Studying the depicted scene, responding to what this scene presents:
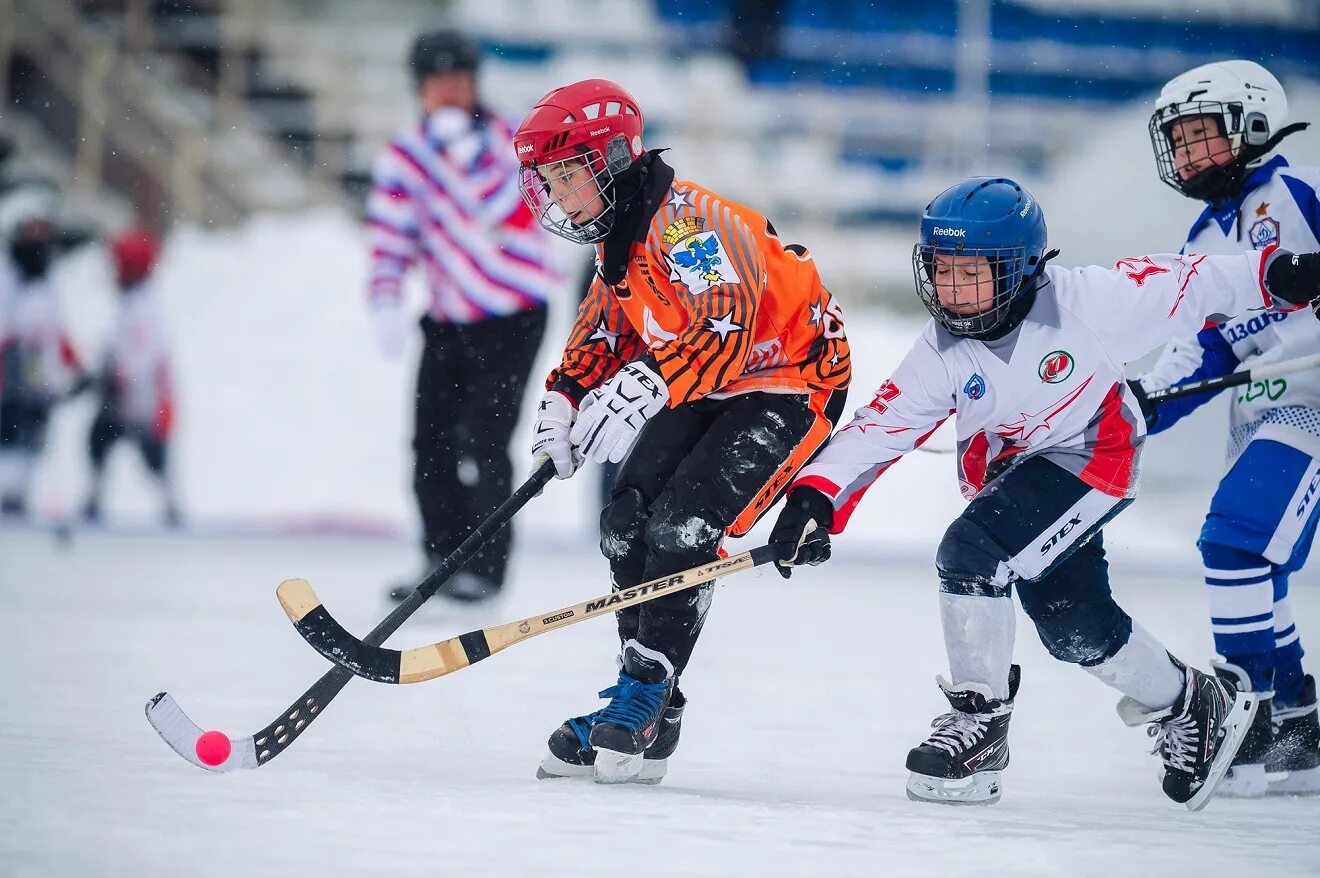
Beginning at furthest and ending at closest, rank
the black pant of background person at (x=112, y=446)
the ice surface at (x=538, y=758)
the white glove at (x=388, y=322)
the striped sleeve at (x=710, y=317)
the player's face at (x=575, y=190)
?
the black pant of background person at (x=112, y=446) < the white glove at (x=388, y=322) < the player's face at (x=575, y=190) < the striped sleeve at (x=710, y=317) < the ice surface at (x=538, y=758)

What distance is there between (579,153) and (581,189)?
0.20 feet

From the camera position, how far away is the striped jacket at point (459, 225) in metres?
4.70

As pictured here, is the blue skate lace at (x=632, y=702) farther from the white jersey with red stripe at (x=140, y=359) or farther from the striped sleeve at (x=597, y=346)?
the white jersey with red stripe at (x=140, y=359)

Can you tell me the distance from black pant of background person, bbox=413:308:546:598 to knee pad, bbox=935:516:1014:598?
2.19 meters

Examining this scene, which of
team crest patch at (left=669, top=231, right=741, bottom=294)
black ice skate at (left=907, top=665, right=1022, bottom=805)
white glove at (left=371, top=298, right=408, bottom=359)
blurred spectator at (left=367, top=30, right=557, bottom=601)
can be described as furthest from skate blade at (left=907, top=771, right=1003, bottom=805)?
white glove at (left=371, top=298, right=408, bottom=359)

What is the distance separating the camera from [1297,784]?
2836 mm

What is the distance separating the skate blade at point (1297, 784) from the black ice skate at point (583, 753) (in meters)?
1.16

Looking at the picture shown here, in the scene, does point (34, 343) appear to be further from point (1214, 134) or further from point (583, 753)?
point (1214, 134)

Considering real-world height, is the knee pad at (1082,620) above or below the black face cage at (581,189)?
below

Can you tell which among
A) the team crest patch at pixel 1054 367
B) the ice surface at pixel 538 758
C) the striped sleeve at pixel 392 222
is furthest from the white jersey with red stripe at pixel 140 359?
the team crest patch at pixel 1054 367

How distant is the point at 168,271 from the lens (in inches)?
336

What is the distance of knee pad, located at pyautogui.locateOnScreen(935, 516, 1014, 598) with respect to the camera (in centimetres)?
251

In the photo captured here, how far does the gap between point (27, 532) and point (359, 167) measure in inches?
148

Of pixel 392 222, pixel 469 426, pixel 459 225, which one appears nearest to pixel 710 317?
pixel 469 426
